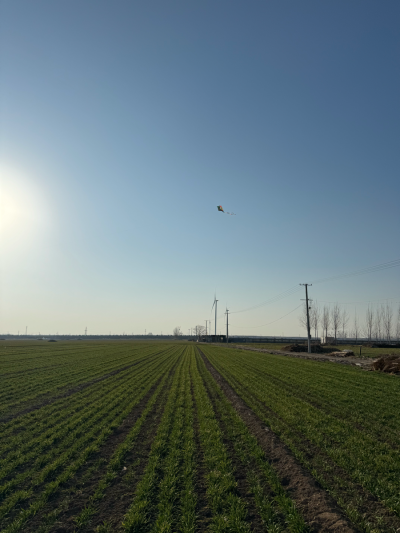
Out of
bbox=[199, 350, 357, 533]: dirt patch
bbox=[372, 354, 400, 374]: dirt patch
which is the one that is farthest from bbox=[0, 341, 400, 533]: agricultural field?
bbox=[372, 354, 400, 374]: dirt patch

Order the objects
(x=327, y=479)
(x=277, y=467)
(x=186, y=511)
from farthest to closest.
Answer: (x=277, y=467) < (x=327, y=479) < (x=186, y=511)

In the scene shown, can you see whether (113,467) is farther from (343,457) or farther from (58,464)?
(343,457)

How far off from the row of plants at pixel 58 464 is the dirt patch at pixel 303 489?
7.00 metres

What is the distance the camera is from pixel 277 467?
9.95m

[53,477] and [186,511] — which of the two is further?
[53,477]

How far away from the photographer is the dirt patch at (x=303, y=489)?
Answer: 691cm

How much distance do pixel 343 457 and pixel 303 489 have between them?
2.92 m

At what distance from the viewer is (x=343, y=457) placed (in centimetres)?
1041

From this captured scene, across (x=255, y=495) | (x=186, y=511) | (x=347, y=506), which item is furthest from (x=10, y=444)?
(x=347, y=506)

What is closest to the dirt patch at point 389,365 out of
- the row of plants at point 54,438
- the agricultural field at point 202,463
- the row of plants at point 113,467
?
the agricultural field at point 202,463

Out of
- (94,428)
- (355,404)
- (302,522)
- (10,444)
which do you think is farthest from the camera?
(355,404)

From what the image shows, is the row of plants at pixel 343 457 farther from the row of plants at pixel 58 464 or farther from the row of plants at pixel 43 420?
the row of plants at pixel 43 420

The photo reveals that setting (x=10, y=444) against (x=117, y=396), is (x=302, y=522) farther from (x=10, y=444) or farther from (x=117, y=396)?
(x=117, y=396)

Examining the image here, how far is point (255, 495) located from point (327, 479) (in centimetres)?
252
